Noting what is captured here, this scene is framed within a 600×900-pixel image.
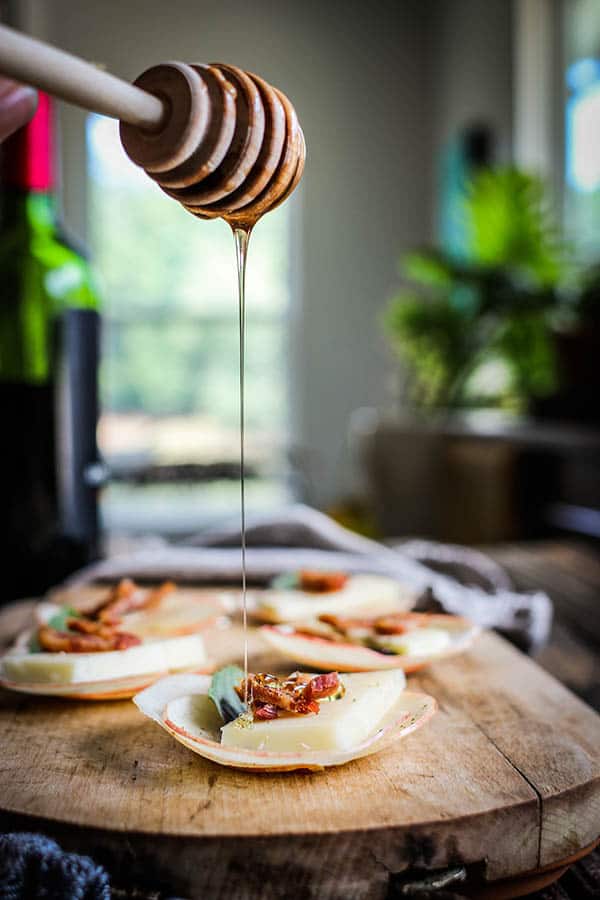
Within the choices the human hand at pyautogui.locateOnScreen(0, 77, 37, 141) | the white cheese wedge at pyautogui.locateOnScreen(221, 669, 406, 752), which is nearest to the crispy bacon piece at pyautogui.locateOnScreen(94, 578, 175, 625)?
the white cheese wedge at pyautogui.locateOnScreen(221, 669, 406, 752)

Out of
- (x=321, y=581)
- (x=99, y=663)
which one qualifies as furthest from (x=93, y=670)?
(x=321, y=581)

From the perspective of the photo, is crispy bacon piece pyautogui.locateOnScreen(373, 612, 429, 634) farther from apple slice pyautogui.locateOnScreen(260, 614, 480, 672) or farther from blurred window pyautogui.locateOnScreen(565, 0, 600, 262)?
blurred window pyautogui.locateOnScreen(565, 0, 600, 262)

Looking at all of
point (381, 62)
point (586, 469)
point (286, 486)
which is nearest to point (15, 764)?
point (586, 469)

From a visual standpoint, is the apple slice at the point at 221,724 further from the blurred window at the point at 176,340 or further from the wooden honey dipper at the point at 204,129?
the blurred window at the point at 176,340

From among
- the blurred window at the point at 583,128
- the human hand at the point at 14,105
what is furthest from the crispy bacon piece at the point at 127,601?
the blurred window at the point at 583,128

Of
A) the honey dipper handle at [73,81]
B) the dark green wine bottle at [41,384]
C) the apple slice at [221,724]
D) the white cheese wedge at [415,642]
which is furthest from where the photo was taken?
the dark green wine bottle at [41,384]

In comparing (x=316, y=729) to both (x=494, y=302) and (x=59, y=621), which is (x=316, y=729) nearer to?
(x=59, y=621)

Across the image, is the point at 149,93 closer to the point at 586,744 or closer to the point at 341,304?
the point at 586,744
